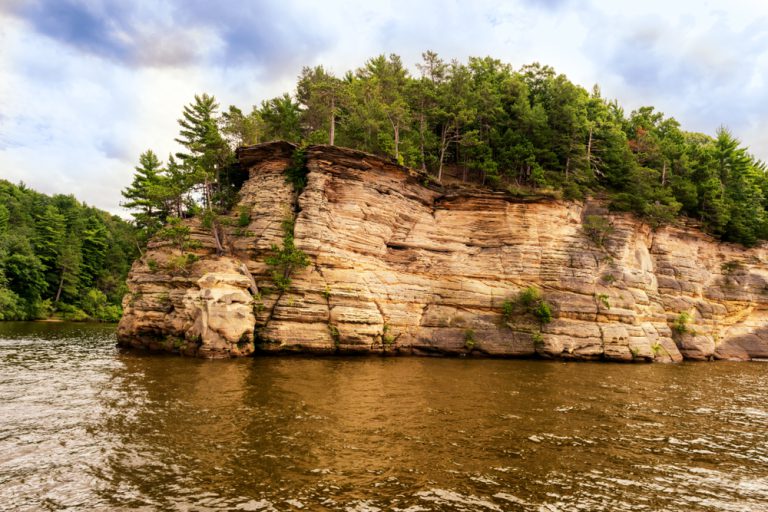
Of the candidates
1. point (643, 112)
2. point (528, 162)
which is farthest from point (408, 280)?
point (643, 112)

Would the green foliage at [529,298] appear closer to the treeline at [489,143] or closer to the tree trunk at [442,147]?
the treeline at [489,143]

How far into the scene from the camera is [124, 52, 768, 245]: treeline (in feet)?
112

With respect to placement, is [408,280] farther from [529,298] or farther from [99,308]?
[99,308]

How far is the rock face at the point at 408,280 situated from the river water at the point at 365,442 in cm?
604

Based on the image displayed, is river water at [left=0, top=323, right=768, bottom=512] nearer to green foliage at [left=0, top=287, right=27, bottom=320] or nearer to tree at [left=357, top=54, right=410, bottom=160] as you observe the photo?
tree at [left=357, top=54, right=410, bottom=160]

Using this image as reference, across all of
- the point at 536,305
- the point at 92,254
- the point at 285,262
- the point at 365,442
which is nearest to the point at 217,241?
the point at 285,262

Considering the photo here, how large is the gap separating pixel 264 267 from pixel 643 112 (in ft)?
175

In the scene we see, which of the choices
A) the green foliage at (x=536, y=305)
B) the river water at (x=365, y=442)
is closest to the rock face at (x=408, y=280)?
the green foliage at (x=536, y=305)

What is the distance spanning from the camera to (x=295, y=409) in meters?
13.0

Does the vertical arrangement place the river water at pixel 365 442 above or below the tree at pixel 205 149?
below

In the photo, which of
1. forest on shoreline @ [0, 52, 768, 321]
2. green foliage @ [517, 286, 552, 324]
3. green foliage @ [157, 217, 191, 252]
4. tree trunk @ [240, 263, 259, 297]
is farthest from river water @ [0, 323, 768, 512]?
forest on shoreline @ [0, 52, 768, 321]

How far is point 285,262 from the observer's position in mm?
25938

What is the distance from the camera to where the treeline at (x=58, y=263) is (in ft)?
168

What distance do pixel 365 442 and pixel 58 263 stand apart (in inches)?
2537
